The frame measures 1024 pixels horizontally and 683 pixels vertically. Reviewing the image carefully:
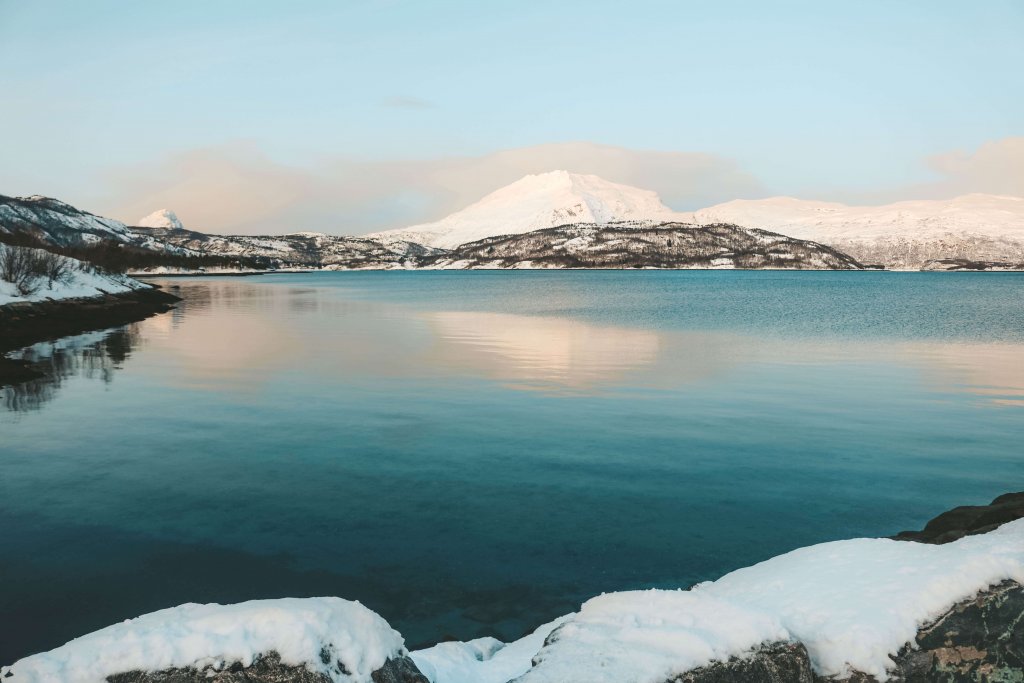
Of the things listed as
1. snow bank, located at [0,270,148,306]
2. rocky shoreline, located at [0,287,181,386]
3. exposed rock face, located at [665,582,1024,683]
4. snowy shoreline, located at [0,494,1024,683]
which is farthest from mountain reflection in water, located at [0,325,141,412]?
exposed rock face, located at [665,582,1024,683]

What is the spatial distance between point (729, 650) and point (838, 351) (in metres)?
35.2

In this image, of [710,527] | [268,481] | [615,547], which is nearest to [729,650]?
[615,547]

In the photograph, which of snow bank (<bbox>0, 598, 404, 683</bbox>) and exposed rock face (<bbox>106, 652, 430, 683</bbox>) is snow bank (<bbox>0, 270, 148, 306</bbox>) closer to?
snow bank (<bbox>0, 598, 404, 683</bbox>)

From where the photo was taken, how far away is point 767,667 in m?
5.43

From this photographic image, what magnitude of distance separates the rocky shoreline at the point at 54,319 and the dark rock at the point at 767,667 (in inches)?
1137

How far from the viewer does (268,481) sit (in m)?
14.8

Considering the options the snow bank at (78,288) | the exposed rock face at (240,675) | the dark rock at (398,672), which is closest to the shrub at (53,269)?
the snow bank at (78,288)

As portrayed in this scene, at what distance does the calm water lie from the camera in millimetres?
10211

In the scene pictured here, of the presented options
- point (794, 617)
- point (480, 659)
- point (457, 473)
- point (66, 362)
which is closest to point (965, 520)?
point (794, 617)

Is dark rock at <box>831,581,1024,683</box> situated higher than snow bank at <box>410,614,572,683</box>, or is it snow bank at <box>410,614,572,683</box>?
dark rock at <box>831,581,1024,683</box>

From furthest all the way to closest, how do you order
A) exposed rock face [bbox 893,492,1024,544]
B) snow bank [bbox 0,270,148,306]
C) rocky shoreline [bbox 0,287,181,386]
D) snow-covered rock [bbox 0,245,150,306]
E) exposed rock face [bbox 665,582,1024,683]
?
snow-covered rock [bbox 0,245,150,306], snow bank [bbox 0,270,148,306], rocky shoreline [bbox 0,287,181,386], exposed rock face [bbox 893,492,1024,544], exposed rock face [bbox 665,582,1024,683]

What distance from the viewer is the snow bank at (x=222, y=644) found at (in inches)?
197

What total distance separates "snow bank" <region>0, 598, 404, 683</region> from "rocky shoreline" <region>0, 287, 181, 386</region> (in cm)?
2596

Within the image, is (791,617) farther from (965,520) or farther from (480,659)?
(965,520)
